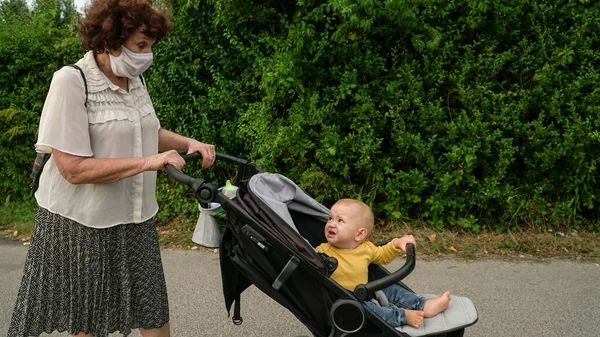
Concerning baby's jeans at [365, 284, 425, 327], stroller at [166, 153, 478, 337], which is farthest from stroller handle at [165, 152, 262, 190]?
baby's jeans at [365, 284, 425, 327]

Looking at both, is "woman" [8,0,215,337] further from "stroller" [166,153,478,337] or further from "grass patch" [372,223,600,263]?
"grass patch" [372,223,600,263]

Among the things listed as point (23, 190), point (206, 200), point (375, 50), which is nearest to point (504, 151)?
point (375, 50)

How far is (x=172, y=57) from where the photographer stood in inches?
249

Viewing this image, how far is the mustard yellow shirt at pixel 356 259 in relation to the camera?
106 inches

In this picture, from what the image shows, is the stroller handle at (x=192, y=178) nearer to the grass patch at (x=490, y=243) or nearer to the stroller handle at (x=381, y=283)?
the stroller handle at (x=381, y=283)

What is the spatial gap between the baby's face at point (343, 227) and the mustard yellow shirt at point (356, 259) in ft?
0.13

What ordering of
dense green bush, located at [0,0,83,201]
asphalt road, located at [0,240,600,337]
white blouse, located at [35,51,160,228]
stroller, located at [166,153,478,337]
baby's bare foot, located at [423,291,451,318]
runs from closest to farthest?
white blouse, located at [35,51,160,228]
stroller, located at [166,153,478,337]
baby's bare foot, located at [423,291,451,318]
asphalt road, located at [0,240,600,337]
dense green bush, located at [0,0,83,201]

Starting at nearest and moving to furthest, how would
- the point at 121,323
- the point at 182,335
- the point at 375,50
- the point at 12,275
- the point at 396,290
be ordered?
the point at 121,323
the point at 396,290
the point at 182,335
the point at 12,275
the point at 375,50

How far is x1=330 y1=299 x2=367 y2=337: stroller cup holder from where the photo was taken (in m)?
2.38

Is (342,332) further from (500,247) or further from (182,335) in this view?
(500,247)

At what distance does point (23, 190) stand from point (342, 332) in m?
6.22

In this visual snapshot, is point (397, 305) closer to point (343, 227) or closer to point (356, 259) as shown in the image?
point (356, 259)

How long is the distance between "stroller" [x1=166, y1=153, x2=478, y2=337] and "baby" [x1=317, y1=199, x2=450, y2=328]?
0.06 m

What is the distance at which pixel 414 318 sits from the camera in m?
2.60
